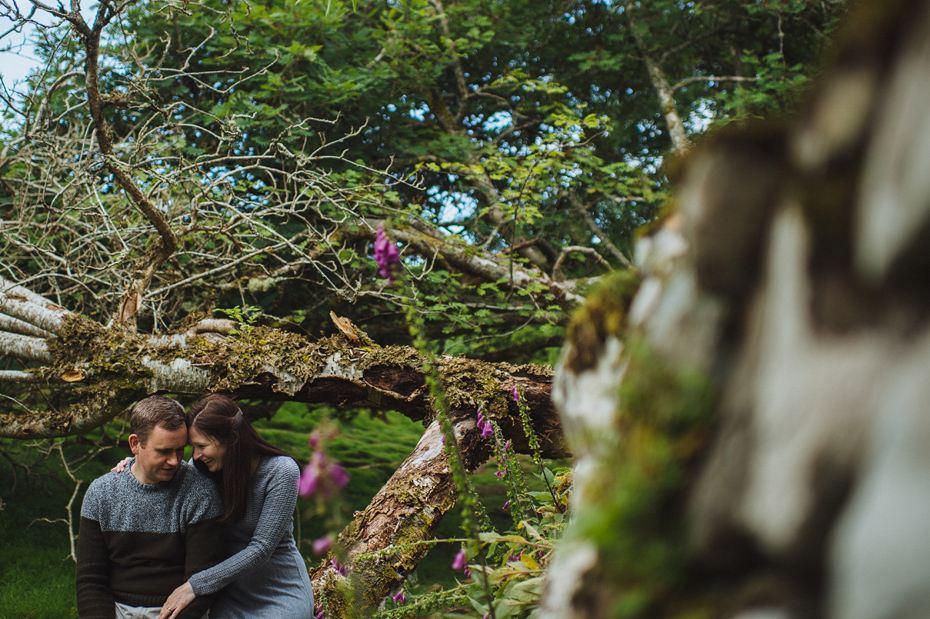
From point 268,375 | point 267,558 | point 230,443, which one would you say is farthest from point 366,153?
point 267,558

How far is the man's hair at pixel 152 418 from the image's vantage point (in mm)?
2718

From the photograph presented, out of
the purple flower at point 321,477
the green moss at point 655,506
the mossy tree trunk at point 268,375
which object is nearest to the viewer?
the green moss at point 655,506

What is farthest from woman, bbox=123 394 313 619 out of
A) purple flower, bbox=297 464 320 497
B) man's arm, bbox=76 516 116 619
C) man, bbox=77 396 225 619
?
purple flower, bbox=297 464 320 497

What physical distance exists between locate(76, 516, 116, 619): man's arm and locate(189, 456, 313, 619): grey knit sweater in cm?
53

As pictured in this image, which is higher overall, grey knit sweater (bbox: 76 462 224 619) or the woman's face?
the woman's face

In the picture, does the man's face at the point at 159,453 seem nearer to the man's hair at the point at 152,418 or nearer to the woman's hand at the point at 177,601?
the man's hair at the point at 152,418

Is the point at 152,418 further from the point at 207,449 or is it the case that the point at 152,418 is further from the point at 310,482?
the point at 310,482

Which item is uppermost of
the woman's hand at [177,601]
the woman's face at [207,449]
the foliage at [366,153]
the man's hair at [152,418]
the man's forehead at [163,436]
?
the foliage at [366,153]

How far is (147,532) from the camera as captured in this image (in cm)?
278

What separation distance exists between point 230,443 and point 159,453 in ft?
1.07

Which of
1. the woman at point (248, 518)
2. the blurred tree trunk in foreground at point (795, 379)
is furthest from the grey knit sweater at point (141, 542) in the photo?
the blurred tree trunk in foreground at point (795, 379)

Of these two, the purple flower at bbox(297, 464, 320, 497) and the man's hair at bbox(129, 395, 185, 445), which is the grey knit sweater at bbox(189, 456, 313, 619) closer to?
the man's hair at bbox(129, 395, 185, 445)

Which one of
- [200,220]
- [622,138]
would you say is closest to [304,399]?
[200,220]

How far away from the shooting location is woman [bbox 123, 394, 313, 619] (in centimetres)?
278
